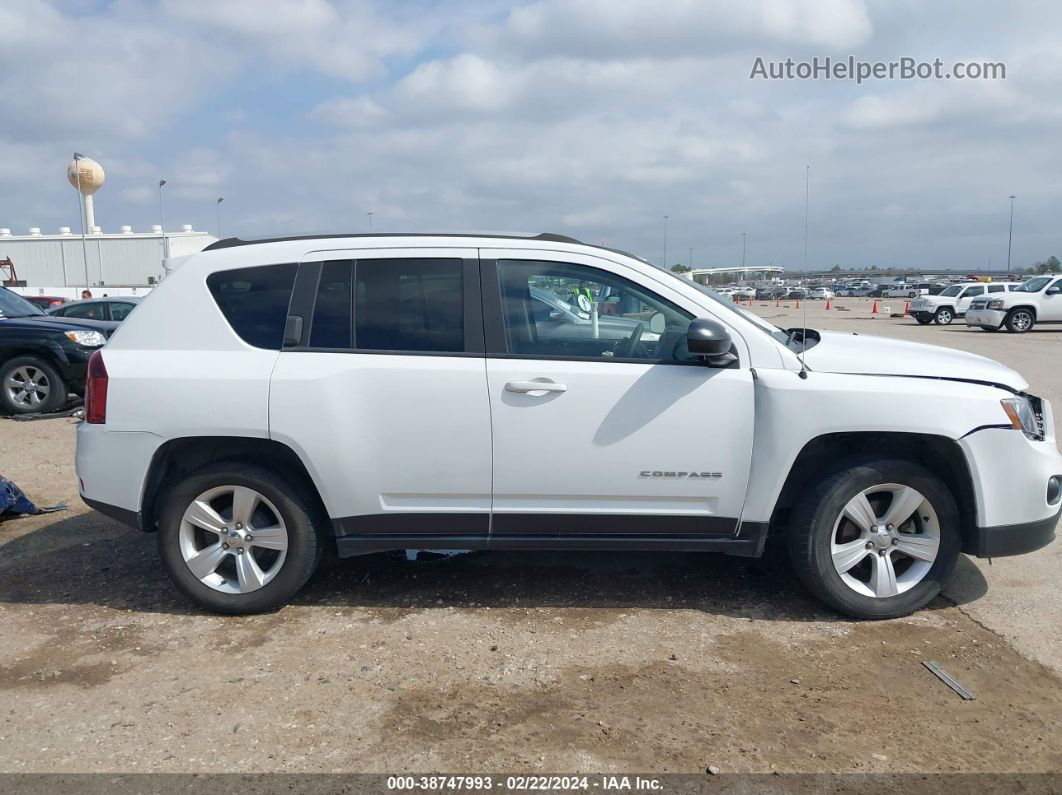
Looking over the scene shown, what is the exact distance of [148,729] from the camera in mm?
3344

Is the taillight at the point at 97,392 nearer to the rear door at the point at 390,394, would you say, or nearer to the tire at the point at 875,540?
the rear door at the point at 390,394

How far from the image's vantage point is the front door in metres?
4.13

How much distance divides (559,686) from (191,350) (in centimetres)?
241

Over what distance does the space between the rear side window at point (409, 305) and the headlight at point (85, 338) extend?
721 centimetres

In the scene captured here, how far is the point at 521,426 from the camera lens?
4.15 metres

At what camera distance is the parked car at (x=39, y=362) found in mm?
10125

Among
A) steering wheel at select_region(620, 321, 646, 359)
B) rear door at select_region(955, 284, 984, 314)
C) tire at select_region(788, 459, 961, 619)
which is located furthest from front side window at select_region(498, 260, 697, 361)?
rear door at select_region(955, 284, 984, 314)

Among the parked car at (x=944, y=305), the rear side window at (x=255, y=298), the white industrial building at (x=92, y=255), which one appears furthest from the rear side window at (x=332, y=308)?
the white industrial building at (x=92, y=255)

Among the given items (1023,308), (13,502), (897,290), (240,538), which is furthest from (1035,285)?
(897,290)

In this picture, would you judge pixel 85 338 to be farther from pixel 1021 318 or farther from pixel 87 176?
pixel 87 176

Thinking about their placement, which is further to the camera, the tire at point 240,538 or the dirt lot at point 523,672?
the tire at point 240,538

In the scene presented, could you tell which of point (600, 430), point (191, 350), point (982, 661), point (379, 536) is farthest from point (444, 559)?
point (982, 661)

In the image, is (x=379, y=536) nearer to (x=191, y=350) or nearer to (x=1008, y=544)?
(x=191, y=350)

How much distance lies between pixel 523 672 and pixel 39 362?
346 inches
